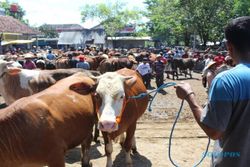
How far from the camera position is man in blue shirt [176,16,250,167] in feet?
7.55

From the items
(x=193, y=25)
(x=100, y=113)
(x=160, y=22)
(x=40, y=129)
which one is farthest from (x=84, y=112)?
(x=160, y=22)

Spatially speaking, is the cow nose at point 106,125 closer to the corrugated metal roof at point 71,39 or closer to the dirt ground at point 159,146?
the dirt ground at point 159,146

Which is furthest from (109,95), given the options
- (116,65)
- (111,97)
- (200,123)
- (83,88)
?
(116,65)

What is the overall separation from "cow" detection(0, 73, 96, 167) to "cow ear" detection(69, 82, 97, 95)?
24 cm

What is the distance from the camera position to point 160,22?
163 feet

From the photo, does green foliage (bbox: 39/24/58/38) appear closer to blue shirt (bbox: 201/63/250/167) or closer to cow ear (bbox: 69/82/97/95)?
cow ear (bbox: 69/82/97/95)

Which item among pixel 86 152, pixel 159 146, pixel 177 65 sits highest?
pixel 86 152

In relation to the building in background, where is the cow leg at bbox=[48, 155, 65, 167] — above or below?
below

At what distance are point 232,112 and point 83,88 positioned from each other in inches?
120

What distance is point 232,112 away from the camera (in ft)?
7.75

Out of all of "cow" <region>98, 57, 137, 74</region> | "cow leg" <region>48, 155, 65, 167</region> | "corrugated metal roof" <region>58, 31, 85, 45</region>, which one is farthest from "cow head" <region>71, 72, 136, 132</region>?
"corrugated metal roof" <region>58, 31, 85, 45</region>

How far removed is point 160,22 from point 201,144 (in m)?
43.2

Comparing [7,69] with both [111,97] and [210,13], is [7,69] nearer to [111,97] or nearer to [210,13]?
[111,97]

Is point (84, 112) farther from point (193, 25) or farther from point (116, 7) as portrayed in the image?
point (116, 7)
